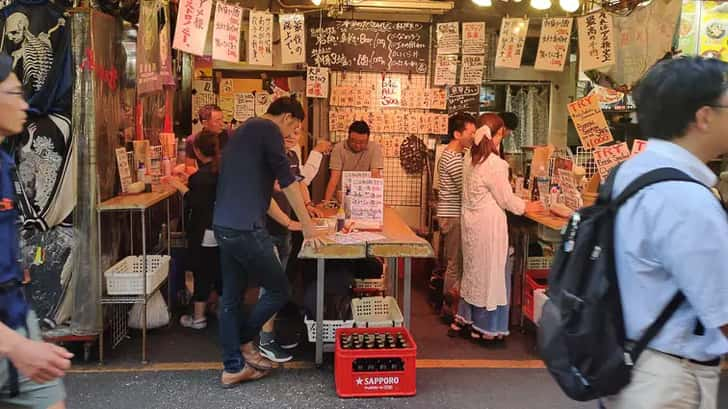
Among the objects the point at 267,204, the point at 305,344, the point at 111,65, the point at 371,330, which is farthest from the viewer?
the point at 305,344

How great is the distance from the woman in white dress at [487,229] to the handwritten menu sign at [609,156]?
0.64 metres

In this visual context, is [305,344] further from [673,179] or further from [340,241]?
[673,179]

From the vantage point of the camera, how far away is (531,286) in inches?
218

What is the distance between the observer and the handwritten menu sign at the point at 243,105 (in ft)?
27.0

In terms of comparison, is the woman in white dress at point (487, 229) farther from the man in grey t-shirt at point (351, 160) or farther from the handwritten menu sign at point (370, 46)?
the handwritten menu sign at point (370, 46)

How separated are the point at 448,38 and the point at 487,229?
10.6 ft

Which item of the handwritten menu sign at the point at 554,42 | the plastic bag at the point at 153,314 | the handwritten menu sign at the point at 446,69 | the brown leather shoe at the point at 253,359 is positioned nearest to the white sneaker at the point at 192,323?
the plastic bag at the point at 153,314

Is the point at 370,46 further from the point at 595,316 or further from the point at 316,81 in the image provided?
the point at 595,316

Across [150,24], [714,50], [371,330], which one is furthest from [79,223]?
[714,50]

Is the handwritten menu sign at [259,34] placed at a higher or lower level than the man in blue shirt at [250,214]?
higher

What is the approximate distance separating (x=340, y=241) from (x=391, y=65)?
13.1 feet

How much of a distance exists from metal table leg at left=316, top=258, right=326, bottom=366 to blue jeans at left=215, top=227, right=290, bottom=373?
274 mm

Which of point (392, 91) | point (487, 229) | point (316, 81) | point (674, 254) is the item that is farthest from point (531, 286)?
point (674, 254)

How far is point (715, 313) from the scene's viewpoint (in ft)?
5.35
